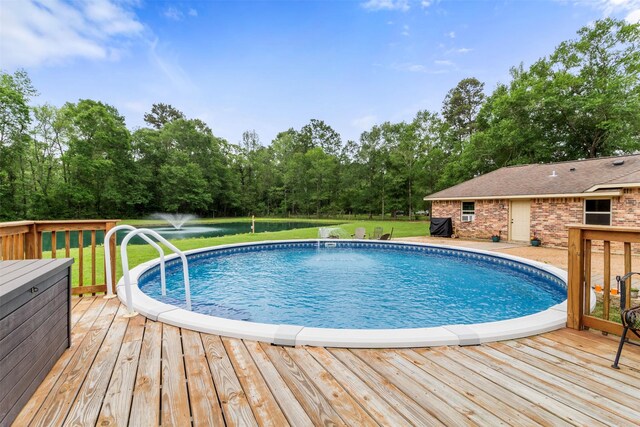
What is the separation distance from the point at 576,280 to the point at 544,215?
10.6 meters

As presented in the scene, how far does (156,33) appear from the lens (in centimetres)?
1144

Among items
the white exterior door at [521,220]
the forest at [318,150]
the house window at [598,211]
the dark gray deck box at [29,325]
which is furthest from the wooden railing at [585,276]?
the forest at [318,150]

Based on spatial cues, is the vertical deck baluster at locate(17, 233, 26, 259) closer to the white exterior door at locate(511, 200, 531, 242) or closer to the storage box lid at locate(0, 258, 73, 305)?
the storage box lid at locate(0, 258, 73, 305)

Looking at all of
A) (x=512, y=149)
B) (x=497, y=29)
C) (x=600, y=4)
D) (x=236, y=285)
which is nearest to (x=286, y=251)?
(x=236, y=285)

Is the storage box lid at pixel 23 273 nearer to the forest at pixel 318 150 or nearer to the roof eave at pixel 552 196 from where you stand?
the roof eave at pixel 552 196

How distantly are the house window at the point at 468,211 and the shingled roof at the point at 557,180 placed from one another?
1.64 feet

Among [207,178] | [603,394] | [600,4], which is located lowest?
[603,394]

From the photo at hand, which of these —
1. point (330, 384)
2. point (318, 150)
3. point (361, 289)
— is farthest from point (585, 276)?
point (318, 150)

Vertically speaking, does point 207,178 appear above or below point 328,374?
above

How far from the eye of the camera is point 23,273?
6.55 ft

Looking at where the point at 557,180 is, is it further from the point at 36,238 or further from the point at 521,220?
the point at 36,238

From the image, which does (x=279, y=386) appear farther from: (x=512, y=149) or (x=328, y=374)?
(x=512, y=149)

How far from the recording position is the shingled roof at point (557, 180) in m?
10.1

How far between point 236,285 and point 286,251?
4333 millimetres
